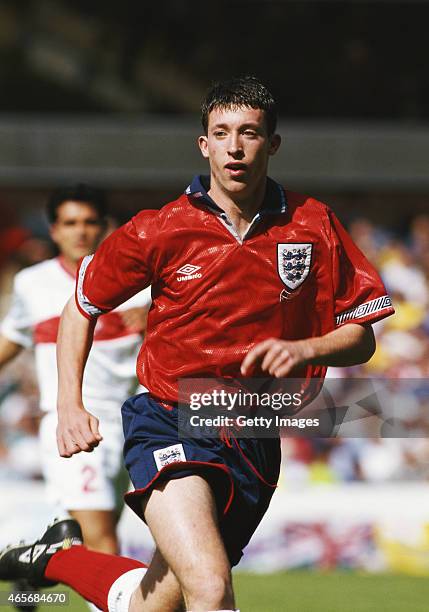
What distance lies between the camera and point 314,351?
3.98m

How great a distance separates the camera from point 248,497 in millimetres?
4340

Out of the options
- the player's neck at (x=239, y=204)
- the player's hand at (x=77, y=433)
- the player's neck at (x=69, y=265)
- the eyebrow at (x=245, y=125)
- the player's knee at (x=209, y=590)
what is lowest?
the player's knee at (x=209, y=590)

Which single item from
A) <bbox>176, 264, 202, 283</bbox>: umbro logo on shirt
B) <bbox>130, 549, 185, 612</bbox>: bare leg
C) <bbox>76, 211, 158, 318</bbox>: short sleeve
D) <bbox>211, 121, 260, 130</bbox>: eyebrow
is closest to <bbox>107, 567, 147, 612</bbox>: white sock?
<bbox>130, 549, 185, 612</bbox>: bare leg

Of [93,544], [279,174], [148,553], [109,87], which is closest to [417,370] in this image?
[148,553]

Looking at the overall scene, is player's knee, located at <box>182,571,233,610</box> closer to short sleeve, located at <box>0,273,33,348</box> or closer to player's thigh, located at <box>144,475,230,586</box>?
player's thigh, located at <box>144,475,230,586</box>

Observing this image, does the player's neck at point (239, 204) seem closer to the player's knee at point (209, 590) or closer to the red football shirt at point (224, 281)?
the red football shirt at point (224, 281)

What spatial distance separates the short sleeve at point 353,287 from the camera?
4.35 m

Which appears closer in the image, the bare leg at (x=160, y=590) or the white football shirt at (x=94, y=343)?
the bare leg at (x=160, y=590)

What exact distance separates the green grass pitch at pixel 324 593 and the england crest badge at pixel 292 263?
10.9 ft

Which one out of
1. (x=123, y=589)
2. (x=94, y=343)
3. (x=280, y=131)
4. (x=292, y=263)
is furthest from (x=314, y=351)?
(x=280, y=131)

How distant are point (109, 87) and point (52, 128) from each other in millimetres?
2721

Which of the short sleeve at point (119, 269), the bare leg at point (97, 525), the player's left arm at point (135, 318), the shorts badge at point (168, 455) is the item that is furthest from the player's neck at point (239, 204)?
the bare leg at point (97, 525)

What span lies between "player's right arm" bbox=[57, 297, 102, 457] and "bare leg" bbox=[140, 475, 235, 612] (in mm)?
310

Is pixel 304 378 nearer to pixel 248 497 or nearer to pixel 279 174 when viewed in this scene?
pixel 248 497
